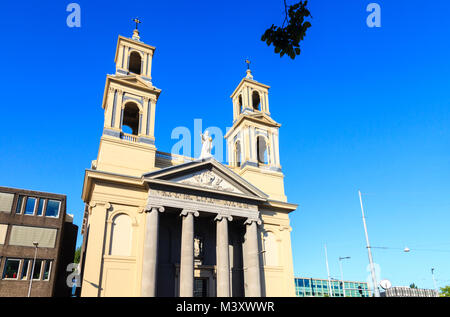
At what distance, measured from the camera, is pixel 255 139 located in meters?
38.6

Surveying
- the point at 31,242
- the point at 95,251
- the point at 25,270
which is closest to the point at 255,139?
the point at 95,251

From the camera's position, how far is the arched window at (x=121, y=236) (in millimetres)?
26656

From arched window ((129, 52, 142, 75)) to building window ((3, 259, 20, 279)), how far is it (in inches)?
997

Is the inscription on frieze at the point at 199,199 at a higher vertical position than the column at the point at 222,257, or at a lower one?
higher

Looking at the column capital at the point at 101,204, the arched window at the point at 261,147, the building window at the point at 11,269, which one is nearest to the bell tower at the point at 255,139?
the arched window at the point at 261,147

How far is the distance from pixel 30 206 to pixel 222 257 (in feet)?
90.3

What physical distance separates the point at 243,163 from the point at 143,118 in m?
11.4

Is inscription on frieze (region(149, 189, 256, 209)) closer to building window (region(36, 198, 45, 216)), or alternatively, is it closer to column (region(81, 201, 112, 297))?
column (region(81, 201, 112, 297))

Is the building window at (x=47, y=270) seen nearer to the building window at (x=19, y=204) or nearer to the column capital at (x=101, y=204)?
the building window at (x=19, y=204)

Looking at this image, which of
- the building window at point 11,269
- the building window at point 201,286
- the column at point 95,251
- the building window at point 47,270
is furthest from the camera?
the building window at point 47,270

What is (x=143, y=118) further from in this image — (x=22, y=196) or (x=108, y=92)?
(x=22, y=196)

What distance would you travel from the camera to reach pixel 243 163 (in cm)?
3700

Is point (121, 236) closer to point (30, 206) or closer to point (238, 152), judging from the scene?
point (238, 152)
